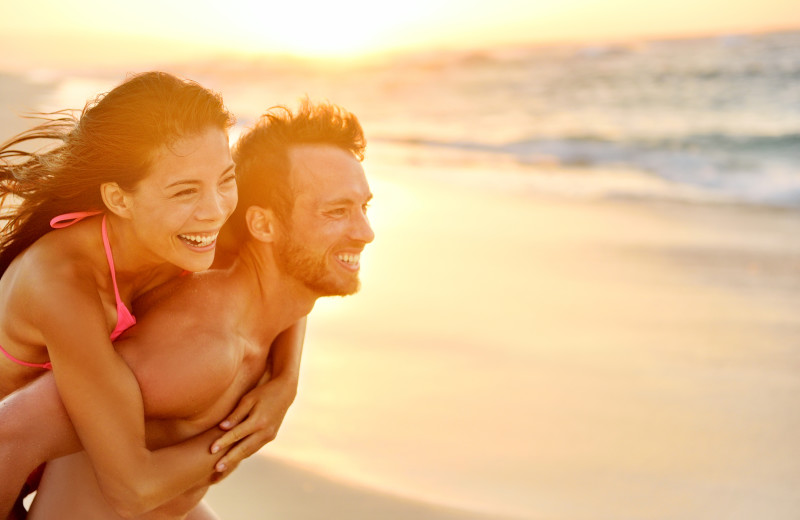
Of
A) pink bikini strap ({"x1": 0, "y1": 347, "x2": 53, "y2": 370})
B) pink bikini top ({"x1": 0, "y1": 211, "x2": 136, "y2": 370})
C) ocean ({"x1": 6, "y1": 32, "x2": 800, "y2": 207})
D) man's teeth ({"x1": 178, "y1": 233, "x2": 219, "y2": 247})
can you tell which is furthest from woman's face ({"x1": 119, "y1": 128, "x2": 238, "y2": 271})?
ocean ({"x1": 6, "y1": 32, "x2": 800, "y2": 207})

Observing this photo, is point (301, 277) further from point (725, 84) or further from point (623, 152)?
point (725, 84)

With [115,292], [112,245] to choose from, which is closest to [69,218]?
[112,245]

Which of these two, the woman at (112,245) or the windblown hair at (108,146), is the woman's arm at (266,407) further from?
the windblown hair at (108,146)

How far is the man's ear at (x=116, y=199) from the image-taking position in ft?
9.84

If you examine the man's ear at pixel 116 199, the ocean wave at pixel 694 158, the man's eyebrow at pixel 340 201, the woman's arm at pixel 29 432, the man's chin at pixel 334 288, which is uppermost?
the ocean wave at pixel 694 158

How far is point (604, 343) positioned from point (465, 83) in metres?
26.1

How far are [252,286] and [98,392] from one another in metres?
0.73

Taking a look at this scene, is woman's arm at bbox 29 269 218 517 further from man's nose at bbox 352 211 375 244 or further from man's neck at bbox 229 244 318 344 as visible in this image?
man's nose at bbox 352 211 375 244

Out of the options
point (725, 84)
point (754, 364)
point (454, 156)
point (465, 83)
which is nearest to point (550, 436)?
point (754, 364)

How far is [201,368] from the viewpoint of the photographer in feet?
9.84

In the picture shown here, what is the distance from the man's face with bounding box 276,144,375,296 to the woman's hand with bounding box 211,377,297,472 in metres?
0.39

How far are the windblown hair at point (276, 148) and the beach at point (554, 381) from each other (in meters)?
1.82

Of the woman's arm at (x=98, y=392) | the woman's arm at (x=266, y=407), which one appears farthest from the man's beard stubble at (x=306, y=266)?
the woman's arm at (x=98, y=392)

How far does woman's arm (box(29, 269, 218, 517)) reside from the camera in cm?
275
